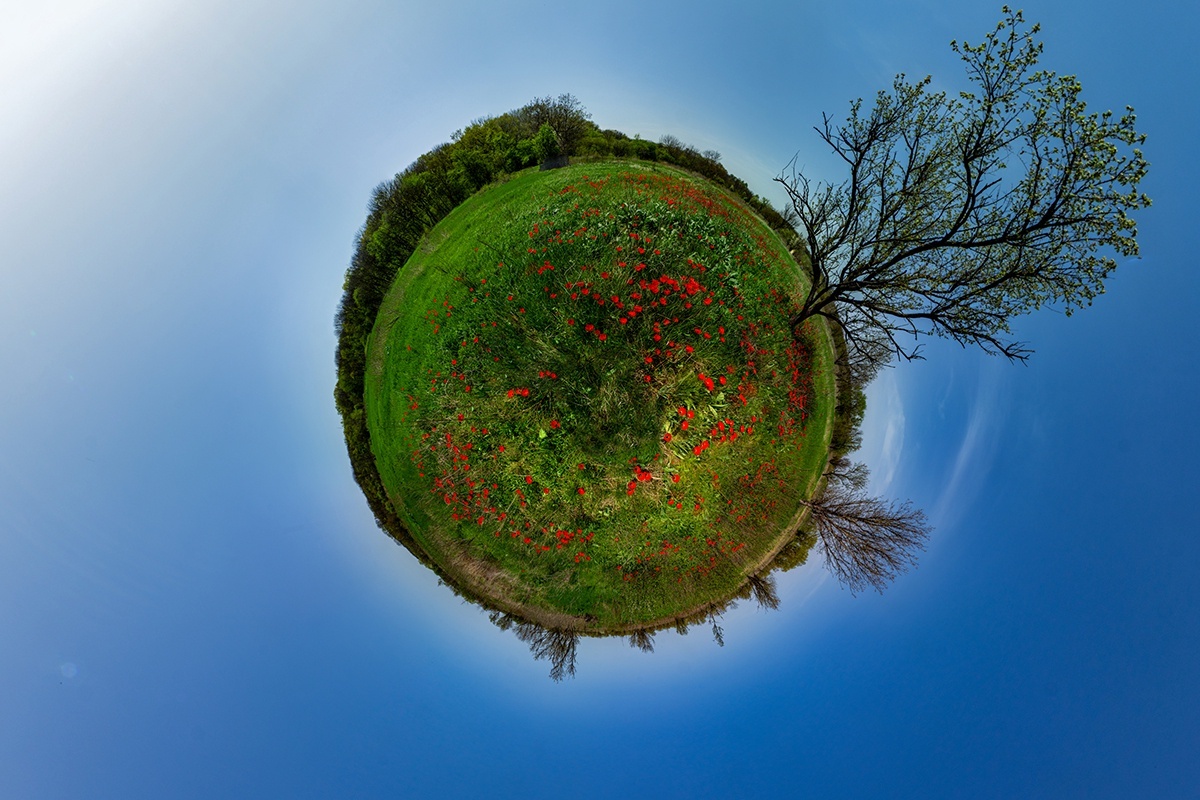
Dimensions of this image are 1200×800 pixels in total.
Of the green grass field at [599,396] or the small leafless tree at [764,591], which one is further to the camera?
the small leafless tree at [764,591]

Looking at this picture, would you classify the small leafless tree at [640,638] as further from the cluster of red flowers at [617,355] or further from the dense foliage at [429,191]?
the dense foliage at [429,191]

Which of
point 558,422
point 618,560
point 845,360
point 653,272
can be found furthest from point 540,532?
point 845,360

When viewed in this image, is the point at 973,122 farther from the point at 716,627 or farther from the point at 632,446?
the point at 716,627

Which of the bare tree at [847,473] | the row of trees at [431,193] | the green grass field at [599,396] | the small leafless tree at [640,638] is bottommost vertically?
the small leafless tree at [640,638]

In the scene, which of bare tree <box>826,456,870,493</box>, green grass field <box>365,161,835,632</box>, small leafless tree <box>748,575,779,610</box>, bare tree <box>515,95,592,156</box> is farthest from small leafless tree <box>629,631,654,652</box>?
bare tree <box>515,95,592,156</box>

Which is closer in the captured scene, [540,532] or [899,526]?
[899,526]

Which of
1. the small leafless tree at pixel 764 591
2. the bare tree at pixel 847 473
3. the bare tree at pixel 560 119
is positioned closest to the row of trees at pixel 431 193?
→ the bare tree at pixel 560 119

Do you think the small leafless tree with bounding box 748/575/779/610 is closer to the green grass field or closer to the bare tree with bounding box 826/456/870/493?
the green grass field

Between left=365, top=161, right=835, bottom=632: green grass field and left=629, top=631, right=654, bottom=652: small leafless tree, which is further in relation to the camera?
left=629, top=631, right=654, bottom=652: small leafless tree
